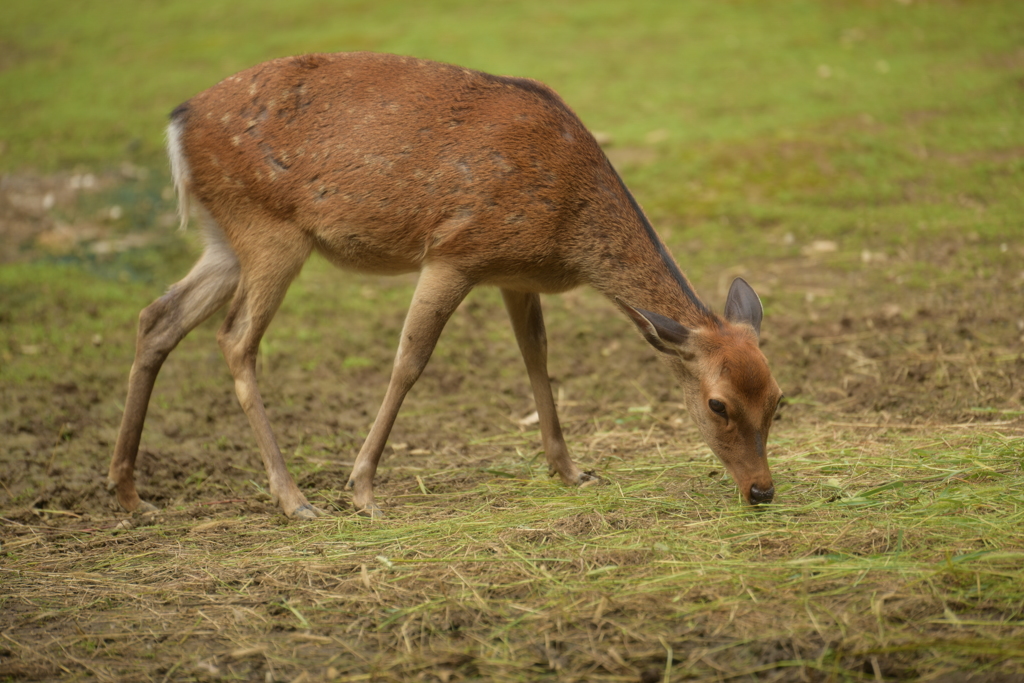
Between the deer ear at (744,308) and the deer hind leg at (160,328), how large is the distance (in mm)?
2761

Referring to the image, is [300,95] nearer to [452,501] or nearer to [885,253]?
[452,501]

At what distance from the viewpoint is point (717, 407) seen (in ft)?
14.8

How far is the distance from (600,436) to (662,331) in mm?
1536

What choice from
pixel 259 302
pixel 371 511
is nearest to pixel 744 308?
pixel 371 511

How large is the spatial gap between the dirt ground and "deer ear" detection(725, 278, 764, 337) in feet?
2.75

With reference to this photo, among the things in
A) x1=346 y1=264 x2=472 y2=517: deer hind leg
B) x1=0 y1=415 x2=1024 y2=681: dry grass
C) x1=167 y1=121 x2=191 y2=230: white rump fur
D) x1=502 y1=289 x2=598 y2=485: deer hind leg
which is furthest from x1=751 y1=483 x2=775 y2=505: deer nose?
x1=167 y1=121 x2=191 y2=230: white rump fur

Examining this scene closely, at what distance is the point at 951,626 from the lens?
10.8 ft

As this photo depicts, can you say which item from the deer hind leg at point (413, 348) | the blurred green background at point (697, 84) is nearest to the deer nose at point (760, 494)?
the deer hind leg at point (413, 348)

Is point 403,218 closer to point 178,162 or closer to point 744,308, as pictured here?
point 178,162

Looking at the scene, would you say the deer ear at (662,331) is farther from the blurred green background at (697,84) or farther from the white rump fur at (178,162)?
the blurred green background at (697,84)

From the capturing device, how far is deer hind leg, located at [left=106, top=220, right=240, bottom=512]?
5180mm

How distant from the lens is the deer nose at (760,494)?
4406 mm

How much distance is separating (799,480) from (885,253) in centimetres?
427

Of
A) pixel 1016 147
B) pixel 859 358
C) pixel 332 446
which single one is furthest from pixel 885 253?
pixel 332 446
